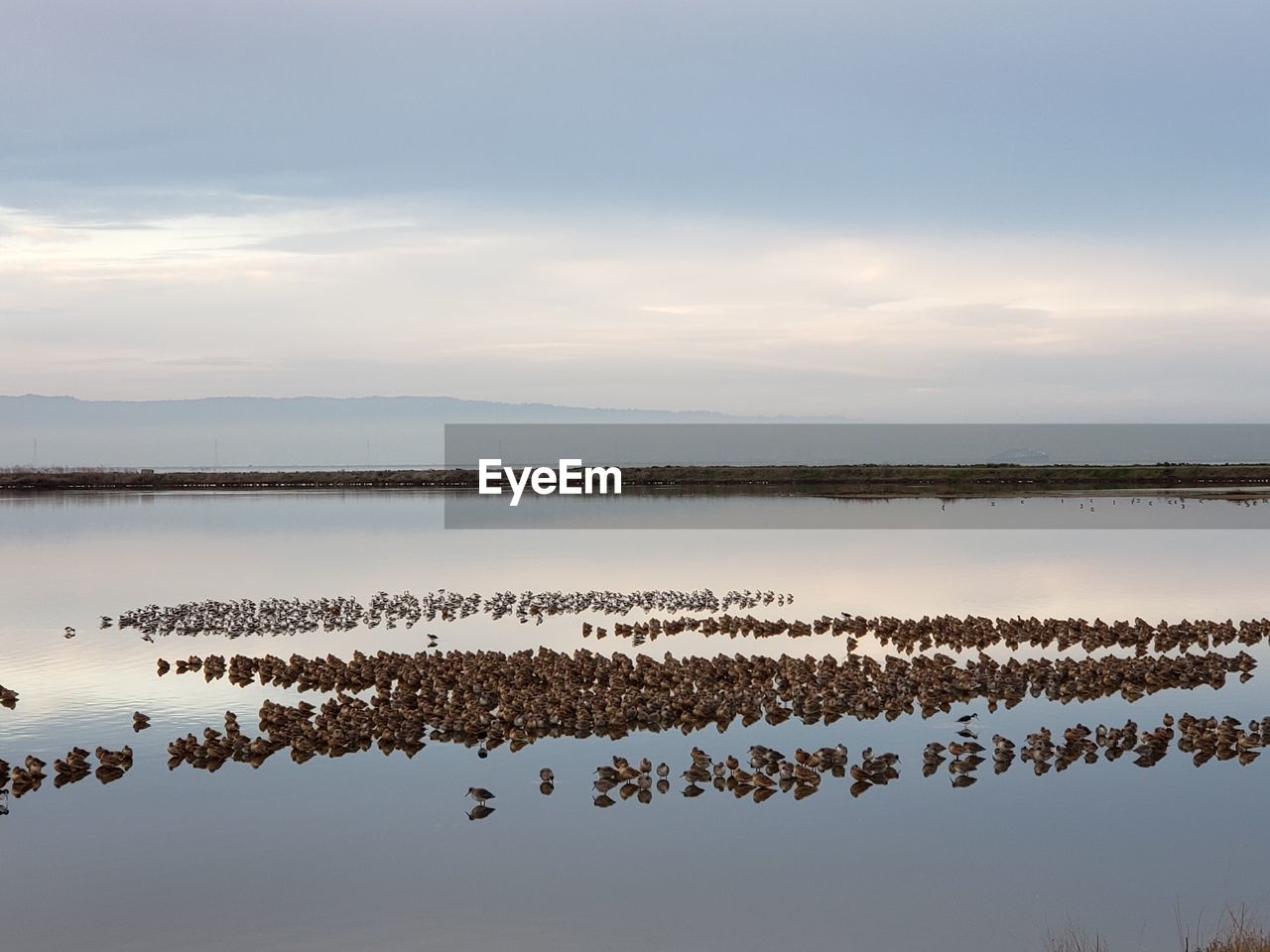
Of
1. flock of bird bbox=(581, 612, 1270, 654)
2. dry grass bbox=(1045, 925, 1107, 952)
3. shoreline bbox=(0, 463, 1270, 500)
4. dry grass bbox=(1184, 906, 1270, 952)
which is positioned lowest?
dry grass bbox=(1045, 925, 1107, 952)

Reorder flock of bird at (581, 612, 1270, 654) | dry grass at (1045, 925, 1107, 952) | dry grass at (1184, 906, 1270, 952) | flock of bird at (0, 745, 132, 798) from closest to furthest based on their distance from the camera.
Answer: dry grass at (1184, 906, 1270, 952) → dry grass at (1045, 925, 1107, 952) → flock of bird at (0, 745, 132, 798) → flock of bird at (581, 612, 1270, 654)

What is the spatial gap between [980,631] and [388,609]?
13.8 m

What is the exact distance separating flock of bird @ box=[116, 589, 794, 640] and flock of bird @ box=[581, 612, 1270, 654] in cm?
280

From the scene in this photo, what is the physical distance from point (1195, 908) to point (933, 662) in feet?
34.7

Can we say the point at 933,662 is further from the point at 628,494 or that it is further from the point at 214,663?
the point at 628,494

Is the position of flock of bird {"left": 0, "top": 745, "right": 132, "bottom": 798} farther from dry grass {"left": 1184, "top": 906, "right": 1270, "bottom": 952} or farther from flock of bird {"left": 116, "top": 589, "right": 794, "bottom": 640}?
dry grass {"left": 1184, "top": 906, "right": 1270, "bottom": 952}

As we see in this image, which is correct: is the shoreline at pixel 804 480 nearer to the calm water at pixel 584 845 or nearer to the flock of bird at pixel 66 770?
the calm water at pixel 584 845

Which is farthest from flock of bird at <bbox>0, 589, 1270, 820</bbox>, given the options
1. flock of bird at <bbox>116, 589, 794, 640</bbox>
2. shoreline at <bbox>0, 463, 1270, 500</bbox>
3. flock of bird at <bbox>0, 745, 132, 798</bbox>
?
shoreline at <bbox>0, 463, 1270, 500</bbox>

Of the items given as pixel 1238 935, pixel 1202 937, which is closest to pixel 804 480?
pixel 1202 937

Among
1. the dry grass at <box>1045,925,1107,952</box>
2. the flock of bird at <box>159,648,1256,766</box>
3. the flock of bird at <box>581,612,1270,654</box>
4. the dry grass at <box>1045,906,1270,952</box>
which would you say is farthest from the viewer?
the flock of bird at <box>581,612,1270,654</box>

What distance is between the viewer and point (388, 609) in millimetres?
31234

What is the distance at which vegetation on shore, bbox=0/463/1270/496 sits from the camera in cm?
9350

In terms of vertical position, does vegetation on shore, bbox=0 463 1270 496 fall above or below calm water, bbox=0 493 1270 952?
above

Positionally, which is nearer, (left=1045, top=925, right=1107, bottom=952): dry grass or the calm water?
(left=1045, top=925, right=1107, bottom=952): dry grass
